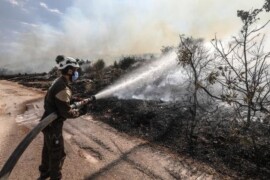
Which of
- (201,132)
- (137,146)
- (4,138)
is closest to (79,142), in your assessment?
(137,146)

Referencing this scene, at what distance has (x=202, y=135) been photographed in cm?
823

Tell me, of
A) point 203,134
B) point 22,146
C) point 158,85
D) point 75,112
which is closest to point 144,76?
point 158,85

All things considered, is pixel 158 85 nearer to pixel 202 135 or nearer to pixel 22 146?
pixel 202 135

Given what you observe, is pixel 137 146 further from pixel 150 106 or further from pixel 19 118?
pixel 19 118

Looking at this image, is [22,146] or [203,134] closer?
[22,146]

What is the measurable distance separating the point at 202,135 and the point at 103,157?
2.86 metres

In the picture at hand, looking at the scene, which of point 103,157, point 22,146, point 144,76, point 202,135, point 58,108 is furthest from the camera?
point 144,76

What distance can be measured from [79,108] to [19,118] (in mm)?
6014

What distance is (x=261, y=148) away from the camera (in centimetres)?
715

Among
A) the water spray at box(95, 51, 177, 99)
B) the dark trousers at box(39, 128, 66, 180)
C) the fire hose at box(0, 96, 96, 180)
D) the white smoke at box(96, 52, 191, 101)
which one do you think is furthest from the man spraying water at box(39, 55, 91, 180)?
the water spray at box(95, 51, 177, 99)

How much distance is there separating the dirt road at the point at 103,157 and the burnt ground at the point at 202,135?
0.40 metres

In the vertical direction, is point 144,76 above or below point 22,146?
above

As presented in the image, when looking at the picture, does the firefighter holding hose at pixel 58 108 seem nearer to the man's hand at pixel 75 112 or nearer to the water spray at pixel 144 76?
the man's hand at pixel 75 112

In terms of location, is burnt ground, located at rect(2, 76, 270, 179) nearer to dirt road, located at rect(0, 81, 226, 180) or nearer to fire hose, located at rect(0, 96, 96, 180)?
dirt road, located at rect(0, 81, 226, 180)
